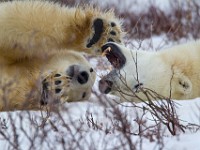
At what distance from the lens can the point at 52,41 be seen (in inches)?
183

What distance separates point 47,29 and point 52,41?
86mm

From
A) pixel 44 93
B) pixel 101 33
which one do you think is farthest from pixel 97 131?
pixel 101 33

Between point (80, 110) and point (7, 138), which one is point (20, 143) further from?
point (80, 110)

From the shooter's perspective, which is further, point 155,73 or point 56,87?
point 155,73

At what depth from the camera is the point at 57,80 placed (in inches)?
176

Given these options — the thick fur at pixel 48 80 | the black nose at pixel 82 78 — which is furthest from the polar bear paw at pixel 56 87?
the black nose at pixel 82 78

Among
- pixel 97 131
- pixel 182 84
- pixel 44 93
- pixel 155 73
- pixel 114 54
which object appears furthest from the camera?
pixel 114 54

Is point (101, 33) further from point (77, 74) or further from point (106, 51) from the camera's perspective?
point (77, 74)

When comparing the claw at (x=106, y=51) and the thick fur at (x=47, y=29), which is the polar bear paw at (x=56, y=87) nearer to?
the thick fur at (x=47, y=29)

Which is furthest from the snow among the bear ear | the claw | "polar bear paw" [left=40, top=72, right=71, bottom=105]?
the claw

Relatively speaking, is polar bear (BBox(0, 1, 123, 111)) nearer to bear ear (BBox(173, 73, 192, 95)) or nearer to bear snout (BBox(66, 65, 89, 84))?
bear snout (BBox(66, 65, 89, 84))

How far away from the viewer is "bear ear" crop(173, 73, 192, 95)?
459 centimetres

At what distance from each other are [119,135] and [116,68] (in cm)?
133

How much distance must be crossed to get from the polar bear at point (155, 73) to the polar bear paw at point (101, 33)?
6 cm
